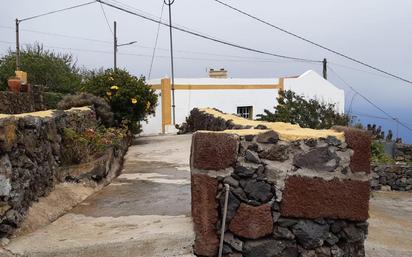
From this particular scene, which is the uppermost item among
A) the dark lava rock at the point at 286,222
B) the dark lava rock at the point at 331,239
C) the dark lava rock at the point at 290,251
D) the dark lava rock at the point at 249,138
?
the dark lava rock at the point at 249,138

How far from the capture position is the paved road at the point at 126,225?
15.4 feet

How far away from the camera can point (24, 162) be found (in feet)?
19.1

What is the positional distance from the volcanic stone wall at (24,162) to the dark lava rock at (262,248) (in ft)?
8.69

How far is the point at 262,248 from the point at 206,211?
49 centimetres

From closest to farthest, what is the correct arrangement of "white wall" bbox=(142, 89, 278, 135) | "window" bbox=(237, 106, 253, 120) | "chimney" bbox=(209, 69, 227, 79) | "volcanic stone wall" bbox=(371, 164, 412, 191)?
"volcanic stone wall" bbox=(371, 164, 412, 191) → "white wall" bbox=(142, 89, 278, 135) → "window" bbox=(237, 106, 253, 120) → "chimney" bbox=(209, 69, 227, 79)

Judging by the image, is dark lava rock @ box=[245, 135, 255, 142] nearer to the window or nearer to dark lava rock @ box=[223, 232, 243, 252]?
dark lava rock @ box=[223, 232, 243, 252]

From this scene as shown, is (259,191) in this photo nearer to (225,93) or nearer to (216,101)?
(216,101)

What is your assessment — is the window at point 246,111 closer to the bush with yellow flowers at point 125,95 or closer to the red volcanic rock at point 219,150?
the bush with yellow flowers at point 125,95

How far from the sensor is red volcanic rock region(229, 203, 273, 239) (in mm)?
3783

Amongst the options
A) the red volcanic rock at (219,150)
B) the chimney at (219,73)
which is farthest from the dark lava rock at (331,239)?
the chimney at (219,73)

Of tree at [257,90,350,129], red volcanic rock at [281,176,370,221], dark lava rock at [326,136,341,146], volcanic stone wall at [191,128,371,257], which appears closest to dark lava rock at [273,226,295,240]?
volcanic stone wall at [191,128,371,257]

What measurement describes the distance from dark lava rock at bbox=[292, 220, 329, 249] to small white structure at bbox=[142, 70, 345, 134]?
19547mm

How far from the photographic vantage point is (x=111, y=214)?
6133 millimetres

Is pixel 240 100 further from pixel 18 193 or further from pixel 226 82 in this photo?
pixel 18 193
